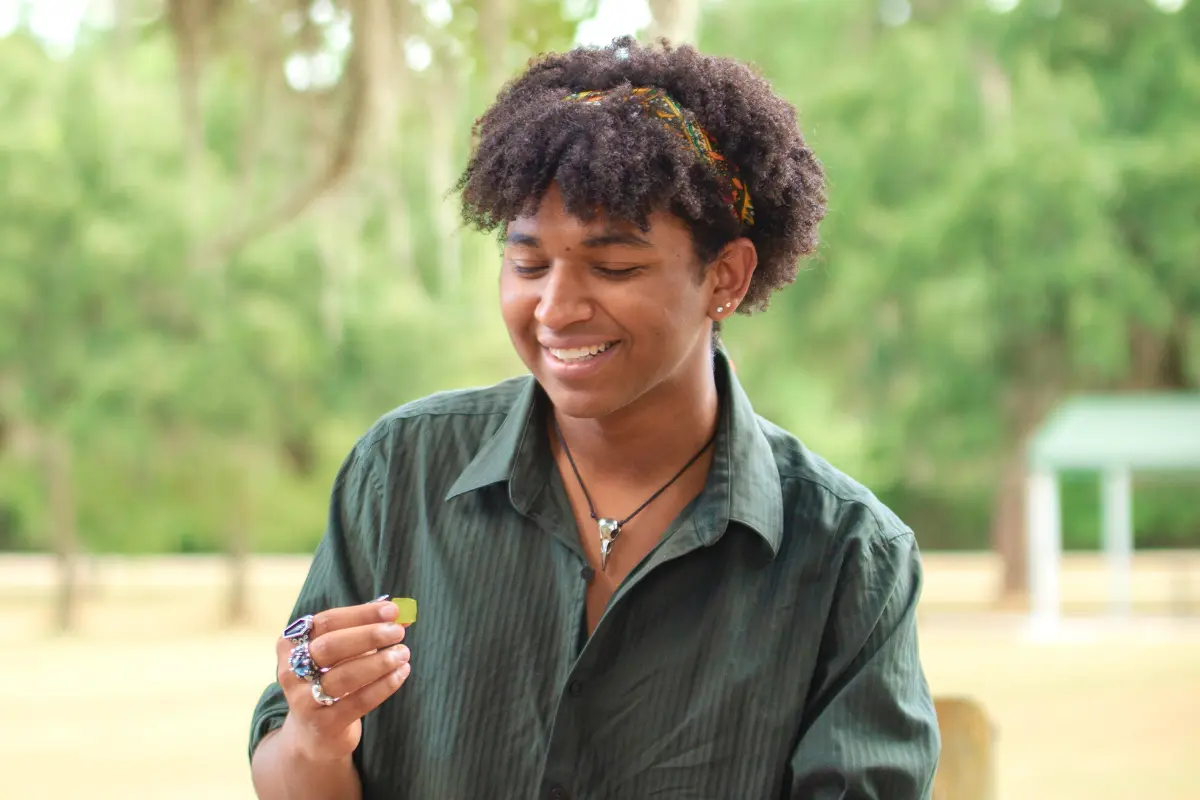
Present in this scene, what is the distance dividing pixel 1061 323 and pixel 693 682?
13.2 metres

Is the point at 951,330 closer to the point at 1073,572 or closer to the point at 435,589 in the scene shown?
the point at 1073,572

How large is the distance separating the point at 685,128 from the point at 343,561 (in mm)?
488

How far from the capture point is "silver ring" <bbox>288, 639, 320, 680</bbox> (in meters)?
1.16

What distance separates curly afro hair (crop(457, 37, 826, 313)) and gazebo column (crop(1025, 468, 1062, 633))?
1149 cm

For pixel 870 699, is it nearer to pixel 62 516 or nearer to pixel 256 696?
pixel 256 696

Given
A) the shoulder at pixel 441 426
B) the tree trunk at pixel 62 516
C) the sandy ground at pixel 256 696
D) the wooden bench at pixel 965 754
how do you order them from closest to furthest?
the shoulder at pixel 441 426, the wooden bench at pixel 965 754, the sandy ground at pixel 256 696, the tree trunk at pixel 62 516

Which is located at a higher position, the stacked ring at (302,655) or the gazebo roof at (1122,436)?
the stacked ring at (302,655)

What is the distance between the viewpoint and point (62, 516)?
15.1 m

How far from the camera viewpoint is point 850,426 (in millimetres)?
16172

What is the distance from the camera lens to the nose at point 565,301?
1.21 m

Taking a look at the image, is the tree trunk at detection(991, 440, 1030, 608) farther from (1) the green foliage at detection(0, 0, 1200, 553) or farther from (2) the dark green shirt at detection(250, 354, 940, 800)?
(2) the dark green shirt at detection(250, 354, 940, 800)

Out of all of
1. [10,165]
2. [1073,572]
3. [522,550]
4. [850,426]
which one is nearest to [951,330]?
[850,426]

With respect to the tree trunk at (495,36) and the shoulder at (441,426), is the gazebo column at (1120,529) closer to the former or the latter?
the tree trunk at (495,36)

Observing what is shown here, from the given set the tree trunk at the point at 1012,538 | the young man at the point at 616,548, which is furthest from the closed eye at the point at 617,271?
the tree trunk at the point at 1012,538
